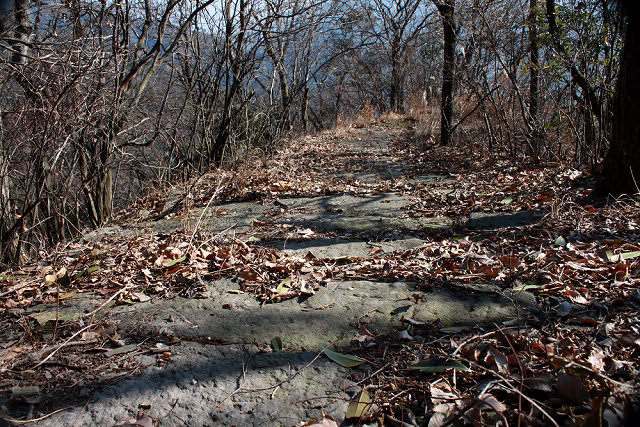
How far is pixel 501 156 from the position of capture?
7.20 meters

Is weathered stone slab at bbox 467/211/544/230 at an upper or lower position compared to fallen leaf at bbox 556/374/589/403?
upper

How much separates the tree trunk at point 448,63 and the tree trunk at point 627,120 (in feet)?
15.1

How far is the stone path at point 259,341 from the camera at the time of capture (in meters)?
1.61

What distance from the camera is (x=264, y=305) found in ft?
7.88

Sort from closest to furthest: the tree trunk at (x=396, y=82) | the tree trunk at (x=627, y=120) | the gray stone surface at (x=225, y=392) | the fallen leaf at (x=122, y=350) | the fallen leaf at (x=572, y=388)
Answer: the fallen leaf at (x=572, y=388), the gray stone surface at (x=225, y=392), the fallen leaf at (x=122, y=350), the tree trunk at (x=627, y=120), the tree trunk at (x=396, y=82)

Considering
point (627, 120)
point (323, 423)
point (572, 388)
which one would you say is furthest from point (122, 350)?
point (627, 120)

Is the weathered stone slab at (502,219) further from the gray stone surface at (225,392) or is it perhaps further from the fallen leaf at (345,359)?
the gray stone surface at (225,392)

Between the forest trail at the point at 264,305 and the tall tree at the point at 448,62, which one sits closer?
the forest trail at the point at 264,305

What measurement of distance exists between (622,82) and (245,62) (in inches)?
227

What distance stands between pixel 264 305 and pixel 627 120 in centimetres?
314

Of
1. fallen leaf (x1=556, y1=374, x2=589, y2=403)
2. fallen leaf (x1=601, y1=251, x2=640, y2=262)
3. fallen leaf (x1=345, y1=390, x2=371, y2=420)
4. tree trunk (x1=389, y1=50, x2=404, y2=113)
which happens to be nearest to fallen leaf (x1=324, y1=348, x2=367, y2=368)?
fallen leaf (x1=345, y1=390, x2=371, y2=420)

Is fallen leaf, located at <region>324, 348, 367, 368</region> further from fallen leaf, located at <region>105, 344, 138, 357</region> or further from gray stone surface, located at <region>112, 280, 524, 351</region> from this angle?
fallen leaf, located at <region>105, 344, 138, 357</region>

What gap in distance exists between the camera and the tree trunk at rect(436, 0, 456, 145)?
8305 mm

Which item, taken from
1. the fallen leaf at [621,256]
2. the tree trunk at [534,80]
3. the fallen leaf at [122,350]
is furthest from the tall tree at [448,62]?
the fallen leaf at [122,350]
